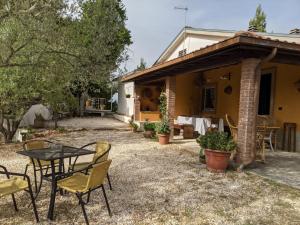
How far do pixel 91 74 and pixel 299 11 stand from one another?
87.7 ft

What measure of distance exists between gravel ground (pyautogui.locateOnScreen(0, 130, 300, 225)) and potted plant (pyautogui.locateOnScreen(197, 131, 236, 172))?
0.72ft

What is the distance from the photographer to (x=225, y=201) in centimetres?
414

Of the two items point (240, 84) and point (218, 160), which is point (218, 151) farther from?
point (240, 84)

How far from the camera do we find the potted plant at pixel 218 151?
5.59m

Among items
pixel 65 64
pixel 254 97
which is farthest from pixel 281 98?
pixel 65 64

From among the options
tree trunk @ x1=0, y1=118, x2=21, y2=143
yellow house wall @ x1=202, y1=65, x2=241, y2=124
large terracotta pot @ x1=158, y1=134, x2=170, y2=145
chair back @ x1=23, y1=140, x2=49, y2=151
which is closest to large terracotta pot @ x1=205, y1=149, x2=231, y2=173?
large terracotta pot @ x1=158, y1=134, x2=170, y2=145

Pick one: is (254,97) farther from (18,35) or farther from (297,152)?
(18,35)

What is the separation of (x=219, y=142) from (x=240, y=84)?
194cm

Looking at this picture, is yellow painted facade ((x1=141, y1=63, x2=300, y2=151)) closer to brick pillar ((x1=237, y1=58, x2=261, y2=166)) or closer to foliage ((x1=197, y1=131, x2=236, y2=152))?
brick pillar ((x1=237, y1=58, x2=261, y2=166))

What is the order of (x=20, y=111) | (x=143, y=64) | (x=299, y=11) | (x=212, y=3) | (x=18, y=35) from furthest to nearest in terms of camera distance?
(x=143, y=64), (x=299, y=11), (x=212, y=3), (x=20, y=111), (x=18, y=35)

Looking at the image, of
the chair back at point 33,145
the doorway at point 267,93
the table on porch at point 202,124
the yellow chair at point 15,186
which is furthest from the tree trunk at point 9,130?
the doorway at point 267,93

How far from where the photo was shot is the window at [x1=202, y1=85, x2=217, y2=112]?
37.2 ft

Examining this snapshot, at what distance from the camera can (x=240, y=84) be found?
266 inches

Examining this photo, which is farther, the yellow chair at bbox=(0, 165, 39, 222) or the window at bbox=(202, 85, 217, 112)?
the window at bbox=(202, 85, 217, 112)
